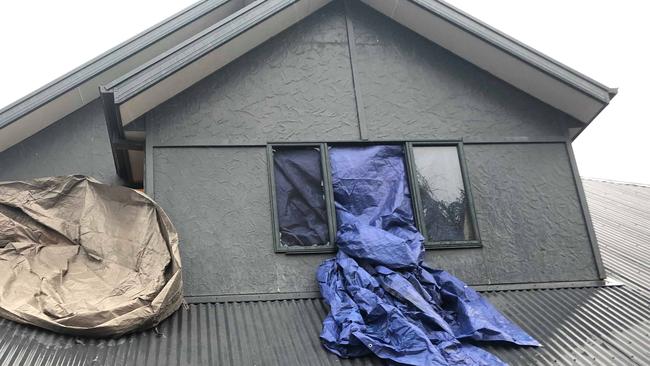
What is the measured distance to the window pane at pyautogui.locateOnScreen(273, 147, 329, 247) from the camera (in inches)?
311

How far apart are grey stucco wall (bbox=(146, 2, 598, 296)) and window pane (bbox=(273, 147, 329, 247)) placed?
183 millimetres

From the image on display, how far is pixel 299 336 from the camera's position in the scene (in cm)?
655

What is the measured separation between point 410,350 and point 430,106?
3.74 meters

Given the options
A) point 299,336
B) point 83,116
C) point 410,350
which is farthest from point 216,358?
point 83,116

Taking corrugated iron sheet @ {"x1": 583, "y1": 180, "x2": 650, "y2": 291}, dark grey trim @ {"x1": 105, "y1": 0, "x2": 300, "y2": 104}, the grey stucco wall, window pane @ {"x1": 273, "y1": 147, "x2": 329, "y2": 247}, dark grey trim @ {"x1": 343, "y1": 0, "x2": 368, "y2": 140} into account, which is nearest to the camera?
dark grey trim @ {"x1": 105, "y1": 0, "x2": 300, "y2": 104}

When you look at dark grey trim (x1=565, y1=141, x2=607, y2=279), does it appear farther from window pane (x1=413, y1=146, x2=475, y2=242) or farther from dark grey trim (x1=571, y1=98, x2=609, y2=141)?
window pane (x1=413, y1=146, x2=475, y2=242)

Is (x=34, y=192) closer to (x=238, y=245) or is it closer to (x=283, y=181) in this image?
(x=238, y=245)

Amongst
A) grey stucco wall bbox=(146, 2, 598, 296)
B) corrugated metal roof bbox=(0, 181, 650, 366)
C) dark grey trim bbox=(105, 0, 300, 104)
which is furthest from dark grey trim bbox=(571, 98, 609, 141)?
dark grey trim bbox=(105, 0, 300, 104)

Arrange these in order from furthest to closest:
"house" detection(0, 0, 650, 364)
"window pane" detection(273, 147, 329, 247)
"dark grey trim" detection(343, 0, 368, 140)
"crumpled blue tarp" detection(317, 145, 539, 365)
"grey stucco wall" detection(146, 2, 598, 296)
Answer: "dark grey trim" detection(343, 0, 368, 140), "window pane" detection(273, 147, 329, 247), "grey stucco wall" detection(146, 2, 598, 296), "house" detection(0, 0, 650, 364), "crumpled blue tarp" detection(317, 145, 539, 365)

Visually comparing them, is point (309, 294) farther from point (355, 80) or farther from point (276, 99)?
point (355, 80)

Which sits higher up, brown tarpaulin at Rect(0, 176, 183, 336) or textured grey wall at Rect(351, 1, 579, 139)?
textured grey wall at Rect(351, 1, 579, 139)

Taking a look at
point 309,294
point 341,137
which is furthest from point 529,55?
point 309,294

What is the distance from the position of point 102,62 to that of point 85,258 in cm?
363

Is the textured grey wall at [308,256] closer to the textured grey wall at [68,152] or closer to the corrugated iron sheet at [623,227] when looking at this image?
the corrugated iron sheet at [623,227]
